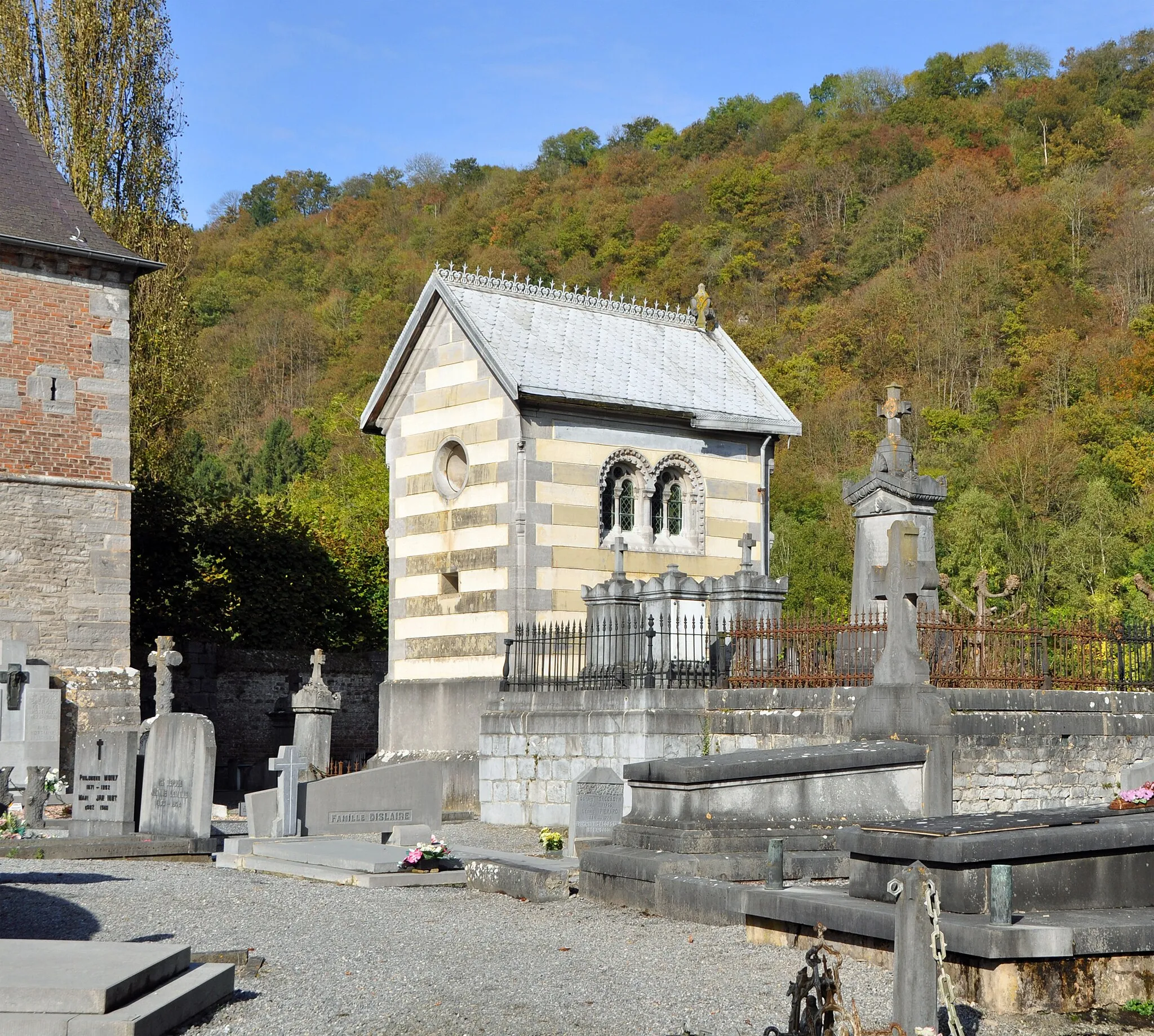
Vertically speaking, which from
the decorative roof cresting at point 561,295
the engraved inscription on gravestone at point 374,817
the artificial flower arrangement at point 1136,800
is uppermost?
the decorative roof cresting at point 561,295

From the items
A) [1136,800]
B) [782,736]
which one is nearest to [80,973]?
[1136,800]

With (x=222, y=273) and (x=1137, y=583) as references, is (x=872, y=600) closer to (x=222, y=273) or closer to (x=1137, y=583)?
(x=1137, y=583)

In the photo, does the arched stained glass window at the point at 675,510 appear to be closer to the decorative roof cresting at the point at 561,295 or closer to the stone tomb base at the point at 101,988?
the decorative roof cresting at the point at 561,295

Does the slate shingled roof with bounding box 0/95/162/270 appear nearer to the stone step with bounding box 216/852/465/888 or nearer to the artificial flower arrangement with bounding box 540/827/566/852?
the stone step with bounding box 216/852/465/888

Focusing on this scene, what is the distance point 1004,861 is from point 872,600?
8.78 m

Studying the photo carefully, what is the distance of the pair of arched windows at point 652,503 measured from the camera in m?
21.4

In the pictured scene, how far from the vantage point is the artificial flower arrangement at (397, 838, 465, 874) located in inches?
484

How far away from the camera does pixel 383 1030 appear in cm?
690

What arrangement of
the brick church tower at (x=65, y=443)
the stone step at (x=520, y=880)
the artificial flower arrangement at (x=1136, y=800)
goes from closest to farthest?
1. the artificial flower arrangement at (x=1136, y=800)
2. the stone step at (x=520, y=880)
3. the brick church tower at (x=65, y=443)

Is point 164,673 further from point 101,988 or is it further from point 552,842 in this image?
point 101,988

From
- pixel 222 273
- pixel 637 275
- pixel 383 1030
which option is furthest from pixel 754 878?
pixel 222 273

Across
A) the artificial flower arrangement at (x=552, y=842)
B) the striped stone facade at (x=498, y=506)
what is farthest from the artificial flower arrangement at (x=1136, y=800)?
the striped stone facade at (x=498, y=506)

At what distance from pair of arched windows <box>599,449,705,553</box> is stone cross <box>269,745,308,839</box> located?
727 cm

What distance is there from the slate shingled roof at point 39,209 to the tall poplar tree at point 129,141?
17.8 feet
